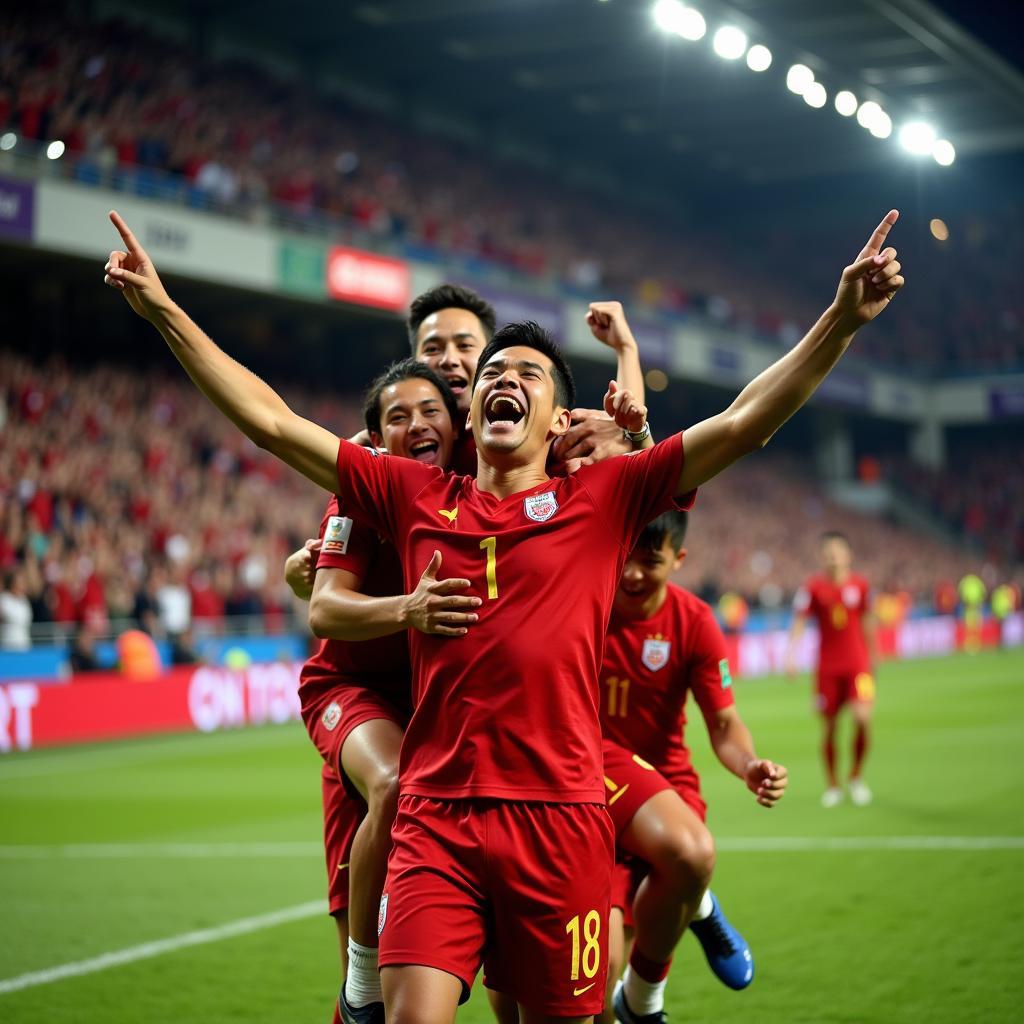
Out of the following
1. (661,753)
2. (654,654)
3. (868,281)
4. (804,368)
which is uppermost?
(868,281)

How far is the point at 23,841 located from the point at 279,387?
18.9 m

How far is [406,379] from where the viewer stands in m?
4.54

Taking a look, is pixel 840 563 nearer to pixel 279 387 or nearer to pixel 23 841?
pixel 23 841

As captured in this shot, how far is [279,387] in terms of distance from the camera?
28562 millimetres

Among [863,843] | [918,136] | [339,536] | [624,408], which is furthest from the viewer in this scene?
[918,136]

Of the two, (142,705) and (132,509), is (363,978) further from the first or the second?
(132,509)

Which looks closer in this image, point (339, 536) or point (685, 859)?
point (339, 536)

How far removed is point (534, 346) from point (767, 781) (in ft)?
5.04

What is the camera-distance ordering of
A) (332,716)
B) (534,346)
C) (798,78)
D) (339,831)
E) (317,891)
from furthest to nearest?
(798,78)
(317,891)
(339,831)
(332,716)
(534,346)

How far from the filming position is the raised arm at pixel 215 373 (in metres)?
3.68

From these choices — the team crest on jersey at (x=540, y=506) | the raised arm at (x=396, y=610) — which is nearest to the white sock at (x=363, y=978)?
the raised arm at (x=396, y=610)

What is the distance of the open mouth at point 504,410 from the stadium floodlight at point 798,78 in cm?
2768

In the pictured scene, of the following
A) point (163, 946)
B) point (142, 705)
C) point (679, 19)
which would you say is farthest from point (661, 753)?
point (679, 19)

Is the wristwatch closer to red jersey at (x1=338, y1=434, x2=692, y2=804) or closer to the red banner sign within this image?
red jersey at (x1=338, y1=434, x2=692, y2=804)
